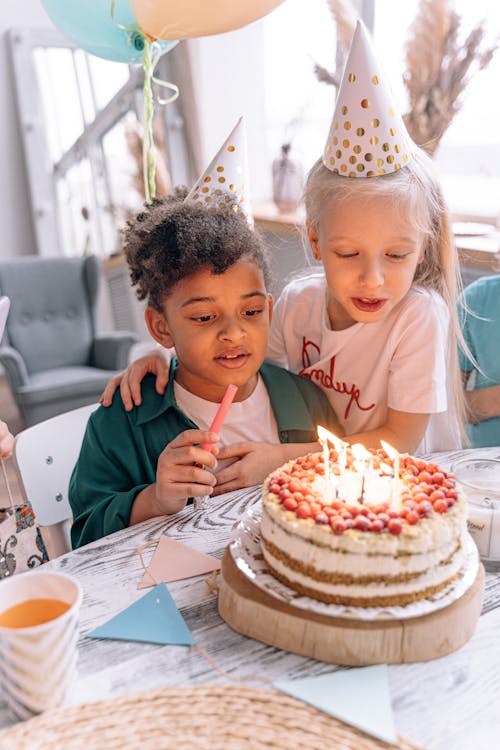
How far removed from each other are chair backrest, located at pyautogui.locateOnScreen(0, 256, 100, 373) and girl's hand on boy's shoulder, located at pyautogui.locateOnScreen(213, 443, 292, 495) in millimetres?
2937

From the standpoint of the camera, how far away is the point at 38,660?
64cm

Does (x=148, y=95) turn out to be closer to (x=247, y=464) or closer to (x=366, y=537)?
(x=247, y=464)

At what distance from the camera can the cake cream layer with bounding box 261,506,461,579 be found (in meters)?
0.72

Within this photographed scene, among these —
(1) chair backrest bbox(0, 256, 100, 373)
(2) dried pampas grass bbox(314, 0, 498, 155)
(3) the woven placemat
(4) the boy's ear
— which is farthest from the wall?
(3) the woven placemat

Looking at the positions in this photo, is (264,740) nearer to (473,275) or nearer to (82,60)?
(473,275)

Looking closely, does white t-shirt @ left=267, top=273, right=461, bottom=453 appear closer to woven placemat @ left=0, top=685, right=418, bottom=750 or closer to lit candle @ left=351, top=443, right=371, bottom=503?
lit candle @ left=351, top=443, right=371, bottom=503

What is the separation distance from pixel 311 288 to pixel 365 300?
0.27m

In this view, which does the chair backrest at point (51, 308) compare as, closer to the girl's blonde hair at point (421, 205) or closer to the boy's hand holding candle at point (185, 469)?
the girl's blonde hair at point (421, 205)

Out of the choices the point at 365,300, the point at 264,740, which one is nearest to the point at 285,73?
the point at 365,300

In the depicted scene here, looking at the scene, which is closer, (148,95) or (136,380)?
(136,380)

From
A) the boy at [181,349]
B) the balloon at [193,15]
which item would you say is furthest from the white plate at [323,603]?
the balloon at [193,15]

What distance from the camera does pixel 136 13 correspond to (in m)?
1.64

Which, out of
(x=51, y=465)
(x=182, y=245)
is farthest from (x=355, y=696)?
(x=51, y=465)

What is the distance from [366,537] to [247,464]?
47 cm
